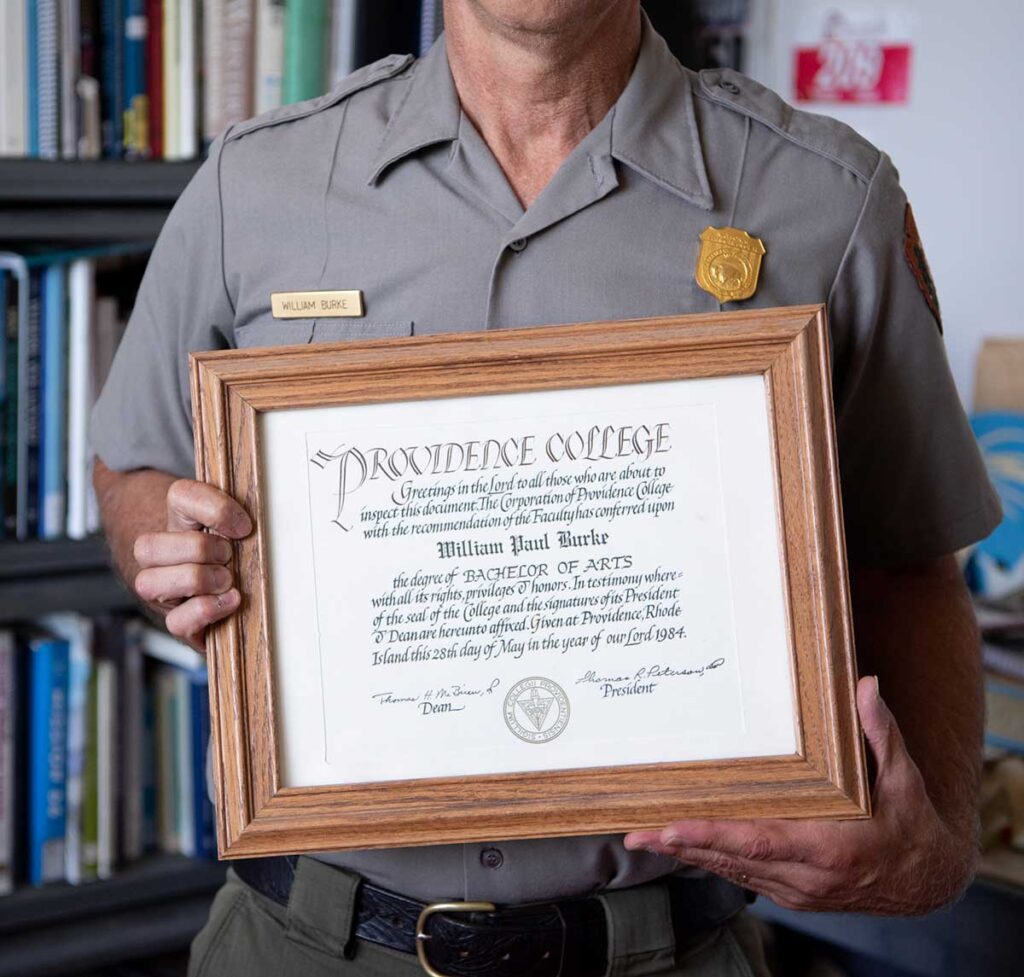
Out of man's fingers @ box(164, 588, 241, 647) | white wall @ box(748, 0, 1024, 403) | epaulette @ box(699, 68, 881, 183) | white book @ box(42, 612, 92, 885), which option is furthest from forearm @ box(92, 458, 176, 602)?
white wall @ box(748, 0, 1024, 403)

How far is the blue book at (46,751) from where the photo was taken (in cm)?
157

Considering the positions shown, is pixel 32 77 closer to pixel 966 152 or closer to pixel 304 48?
pixel 304 48

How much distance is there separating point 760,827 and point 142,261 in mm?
1130

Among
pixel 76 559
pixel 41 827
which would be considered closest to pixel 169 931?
pixel 41 827

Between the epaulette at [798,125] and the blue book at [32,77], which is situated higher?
the blue book at [32,77]

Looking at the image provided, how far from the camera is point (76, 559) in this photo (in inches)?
60.8

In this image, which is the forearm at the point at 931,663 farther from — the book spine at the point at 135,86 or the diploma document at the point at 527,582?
the book spine at the point at 135,86

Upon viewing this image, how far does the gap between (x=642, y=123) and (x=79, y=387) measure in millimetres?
854

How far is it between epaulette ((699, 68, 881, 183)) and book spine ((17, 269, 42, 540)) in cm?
87

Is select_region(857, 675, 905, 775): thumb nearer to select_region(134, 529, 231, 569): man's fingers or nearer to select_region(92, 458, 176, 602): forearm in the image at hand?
select_region(134, 529, 231, 569): man's fingers

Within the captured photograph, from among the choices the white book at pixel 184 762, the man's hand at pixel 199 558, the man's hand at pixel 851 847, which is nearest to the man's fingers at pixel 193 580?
the man's hand at pixel 199 558

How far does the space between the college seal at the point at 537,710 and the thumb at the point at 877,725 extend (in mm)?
192

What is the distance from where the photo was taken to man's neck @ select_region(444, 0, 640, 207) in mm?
964

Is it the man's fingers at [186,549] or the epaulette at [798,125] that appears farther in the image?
the epaulette at [798,125]
